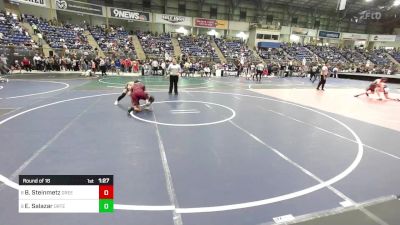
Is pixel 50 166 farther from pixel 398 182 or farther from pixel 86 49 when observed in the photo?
pixel 86 49

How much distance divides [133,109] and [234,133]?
3512 mm

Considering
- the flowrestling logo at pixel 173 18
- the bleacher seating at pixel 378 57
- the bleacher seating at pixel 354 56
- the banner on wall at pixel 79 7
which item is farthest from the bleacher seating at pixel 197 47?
the bleacher seating at pixel 378 57

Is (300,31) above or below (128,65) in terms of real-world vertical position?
above

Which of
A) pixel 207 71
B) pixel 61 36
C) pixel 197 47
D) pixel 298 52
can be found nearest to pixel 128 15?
pixel 197 47

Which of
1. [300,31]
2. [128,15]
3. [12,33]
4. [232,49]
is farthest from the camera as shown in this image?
[300,31]

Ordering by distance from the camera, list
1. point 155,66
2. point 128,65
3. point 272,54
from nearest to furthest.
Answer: point 155,66 → point 128,65 → point 272,54

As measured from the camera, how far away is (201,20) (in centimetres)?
4069

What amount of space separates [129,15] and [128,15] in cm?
13

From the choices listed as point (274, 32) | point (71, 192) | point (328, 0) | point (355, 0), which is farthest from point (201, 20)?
point (71, 192)

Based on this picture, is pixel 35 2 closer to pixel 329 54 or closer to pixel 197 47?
pixel 197 47

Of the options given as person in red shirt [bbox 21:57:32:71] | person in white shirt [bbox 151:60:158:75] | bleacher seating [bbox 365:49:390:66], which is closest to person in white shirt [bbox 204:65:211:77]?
person in white shirt [bbox 151:60:158:75]

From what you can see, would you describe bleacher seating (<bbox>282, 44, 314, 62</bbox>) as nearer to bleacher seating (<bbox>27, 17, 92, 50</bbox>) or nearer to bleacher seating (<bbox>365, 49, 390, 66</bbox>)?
bleacher seating (<bbox>365, 49, 390, 66</bbox>)

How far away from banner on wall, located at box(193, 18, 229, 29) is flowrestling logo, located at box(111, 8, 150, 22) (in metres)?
7.99
